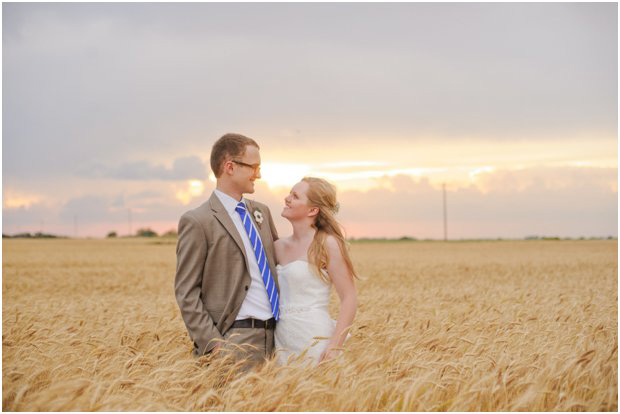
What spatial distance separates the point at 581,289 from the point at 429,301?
476cm

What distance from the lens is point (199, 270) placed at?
4.86m

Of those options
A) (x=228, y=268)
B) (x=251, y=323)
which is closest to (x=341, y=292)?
(x=251, y=323)

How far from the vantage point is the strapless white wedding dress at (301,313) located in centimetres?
495

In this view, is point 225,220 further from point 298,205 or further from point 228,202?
point 298,205

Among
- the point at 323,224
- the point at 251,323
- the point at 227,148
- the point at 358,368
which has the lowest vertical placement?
the point at 358,368

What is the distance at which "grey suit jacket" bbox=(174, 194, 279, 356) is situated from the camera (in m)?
4.79

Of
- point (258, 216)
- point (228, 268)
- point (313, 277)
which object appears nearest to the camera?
point (228, 268)

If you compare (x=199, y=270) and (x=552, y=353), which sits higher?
(x=199, y=270)

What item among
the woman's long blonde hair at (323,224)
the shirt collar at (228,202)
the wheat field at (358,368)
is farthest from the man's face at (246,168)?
the wheat field at (358,368)

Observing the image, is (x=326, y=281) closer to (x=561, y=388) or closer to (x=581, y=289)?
(x=561, y=388)

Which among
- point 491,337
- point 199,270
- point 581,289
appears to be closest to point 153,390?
point 199,270

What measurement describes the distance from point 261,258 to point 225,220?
376 millimetres

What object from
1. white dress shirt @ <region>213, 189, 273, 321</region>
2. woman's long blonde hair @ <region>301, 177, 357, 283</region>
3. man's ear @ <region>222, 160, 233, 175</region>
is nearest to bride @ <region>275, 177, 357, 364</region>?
woman's long blonde hair @ <region>301, 177, 357, 283</region>

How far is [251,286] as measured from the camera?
4.92m
